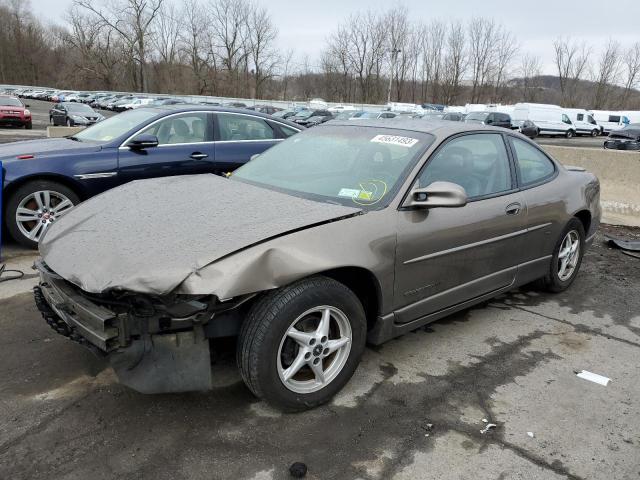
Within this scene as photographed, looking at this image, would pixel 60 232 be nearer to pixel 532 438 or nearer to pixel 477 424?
pixel 477 424

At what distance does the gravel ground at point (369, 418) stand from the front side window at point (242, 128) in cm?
347

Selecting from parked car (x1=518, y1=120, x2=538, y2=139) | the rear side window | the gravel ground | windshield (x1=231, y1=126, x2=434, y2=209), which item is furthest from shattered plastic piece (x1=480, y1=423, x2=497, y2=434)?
parked car (x1=518, y1=120, x2=538, y2=139)

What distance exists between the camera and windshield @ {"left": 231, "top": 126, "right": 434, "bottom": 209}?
10.3ft

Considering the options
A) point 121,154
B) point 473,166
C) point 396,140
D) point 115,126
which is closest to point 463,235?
point 473,166

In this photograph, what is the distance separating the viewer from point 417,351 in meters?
3.54

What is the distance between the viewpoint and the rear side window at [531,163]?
13.5 feet

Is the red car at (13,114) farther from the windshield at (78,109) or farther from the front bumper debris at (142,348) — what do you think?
the front bumper debris at (142,348)

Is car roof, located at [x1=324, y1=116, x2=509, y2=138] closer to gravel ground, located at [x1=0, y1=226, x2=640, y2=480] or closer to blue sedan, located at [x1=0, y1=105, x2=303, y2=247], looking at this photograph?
gravel ground, located at [x1=0, y1=226, x2=640, y2=480]

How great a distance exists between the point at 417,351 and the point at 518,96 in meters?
82.1

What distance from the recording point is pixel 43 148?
5605 mm

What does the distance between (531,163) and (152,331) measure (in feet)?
11.1

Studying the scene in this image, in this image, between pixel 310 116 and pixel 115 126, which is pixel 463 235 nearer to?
pixel 115 126

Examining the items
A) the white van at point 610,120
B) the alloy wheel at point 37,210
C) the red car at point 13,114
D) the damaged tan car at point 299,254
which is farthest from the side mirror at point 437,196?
the white van at point 610,120

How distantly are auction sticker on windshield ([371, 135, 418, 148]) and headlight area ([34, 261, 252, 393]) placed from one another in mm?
1645
